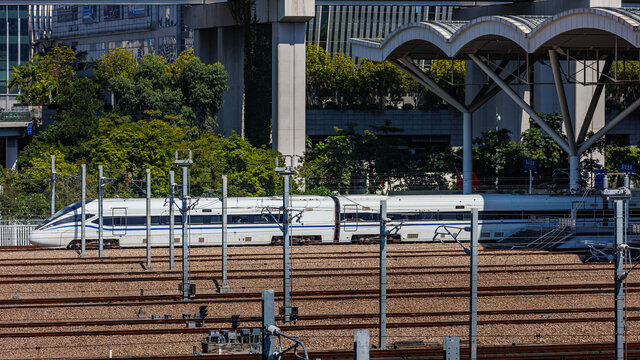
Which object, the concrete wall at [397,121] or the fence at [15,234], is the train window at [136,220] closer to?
the fence at [15,234]

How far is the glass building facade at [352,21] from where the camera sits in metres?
100

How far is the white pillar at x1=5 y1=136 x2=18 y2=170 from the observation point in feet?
241

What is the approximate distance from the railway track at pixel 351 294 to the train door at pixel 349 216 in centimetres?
1304

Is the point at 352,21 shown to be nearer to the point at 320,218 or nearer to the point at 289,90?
the point at 289,90

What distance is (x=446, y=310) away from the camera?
32.0m

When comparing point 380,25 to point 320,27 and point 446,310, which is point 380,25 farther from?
point 446,310

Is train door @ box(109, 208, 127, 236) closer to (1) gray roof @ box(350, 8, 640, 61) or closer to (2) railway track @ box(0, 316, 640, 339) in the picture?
(2) railway track @ box(0, 316, 640, 339)

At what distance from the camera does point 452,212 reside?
158 ft

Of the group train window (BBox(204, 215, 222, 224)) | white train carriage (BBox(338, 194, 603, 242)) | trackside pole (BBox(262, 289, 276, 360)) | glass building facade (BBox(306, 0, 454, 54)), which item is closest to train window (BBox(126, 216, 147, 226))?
train window (BBox(204, 215, 222, 224))

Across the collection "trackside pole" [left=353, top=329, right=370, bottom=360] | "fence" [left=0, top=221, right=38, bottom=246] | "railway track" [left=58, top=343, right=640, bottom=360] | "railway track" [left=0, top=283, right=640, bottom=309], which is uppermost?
"trackside pole" [left=353, top=329, right=370, bottom=360]

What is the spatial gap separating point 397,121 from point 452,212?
36.6 m

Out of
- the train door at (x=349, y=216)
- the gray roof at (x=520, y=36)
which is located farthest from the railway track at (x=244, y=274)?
the gray roof at (x=520, y=36)

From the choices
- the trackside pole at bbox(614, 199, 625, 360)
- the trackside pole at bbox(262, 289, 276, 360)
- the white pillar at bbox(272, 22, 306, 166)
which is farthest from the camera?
the white pillar at bbox(272, 22, 306, 166)

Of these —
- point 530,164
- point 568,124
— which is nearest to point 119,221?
point 568,124
